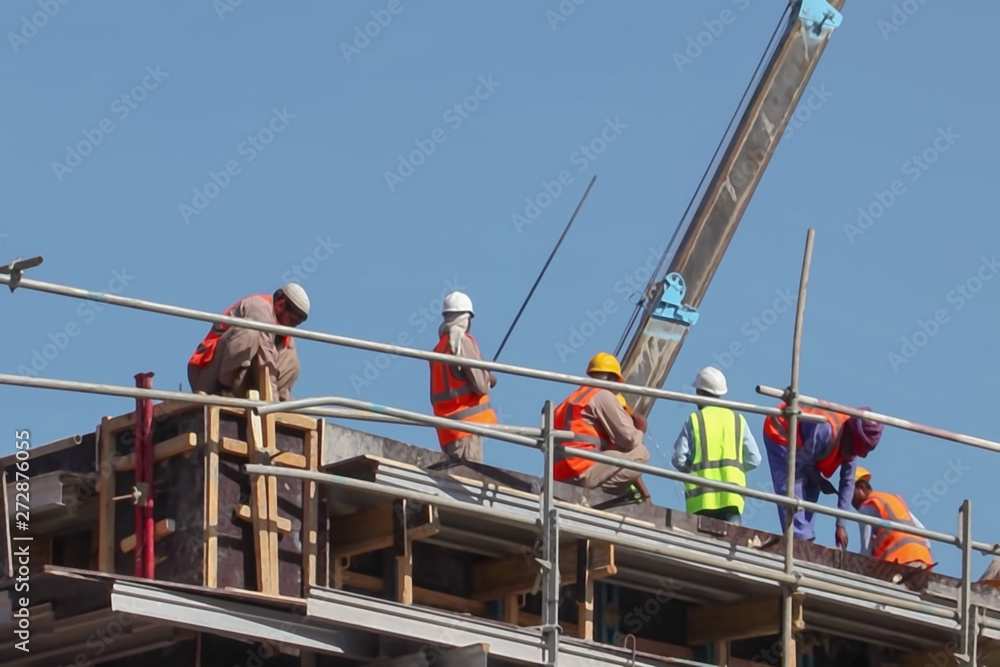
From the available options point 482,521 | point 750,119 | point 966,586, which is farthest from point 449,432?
point 750,119

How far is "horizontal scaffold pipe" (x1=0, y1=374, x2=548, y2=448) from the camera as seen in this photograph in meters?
14.0

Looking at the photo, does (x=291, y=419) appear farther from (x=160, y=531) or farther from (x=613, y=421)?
(x=613, y=421)

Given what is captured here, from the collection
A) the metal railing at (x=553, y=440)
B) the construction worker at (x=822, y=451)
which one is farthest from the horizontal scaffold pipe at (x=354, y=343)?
the construction worker at (x=822, y=451)

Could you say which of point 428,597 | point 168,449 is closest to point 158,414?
point 168,449

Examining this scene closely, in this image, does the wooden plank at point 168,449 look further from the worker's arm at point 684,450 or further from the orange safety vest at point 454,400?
the worker's arm at point 684,450

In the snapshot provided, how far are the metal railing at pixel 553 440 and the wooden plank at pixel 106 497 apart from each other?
44.5 inches

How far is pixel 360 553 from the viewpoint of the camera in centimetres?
1566

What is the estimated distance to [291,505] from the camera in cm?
1520

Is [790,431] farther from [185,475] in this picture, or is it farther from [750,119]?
[750,119]

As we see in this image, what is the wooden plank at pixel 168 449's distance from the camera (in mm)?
14922

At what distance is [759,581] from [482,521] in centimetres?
237

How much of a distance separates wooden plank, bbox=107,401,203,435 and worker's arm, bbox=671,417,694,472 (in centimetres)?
549

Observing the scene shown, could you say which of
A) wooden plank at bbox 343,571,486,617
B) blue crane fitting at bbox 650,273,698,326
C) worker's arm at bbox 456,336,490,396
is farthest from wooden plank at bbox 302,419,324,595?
blue crane fitting at bbox 650,273,698,326

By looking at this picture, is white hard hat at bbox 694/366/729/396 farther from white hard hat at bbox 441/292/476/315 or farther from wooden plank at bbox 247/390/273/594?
wooden plank at bbox 247/390/273/594
